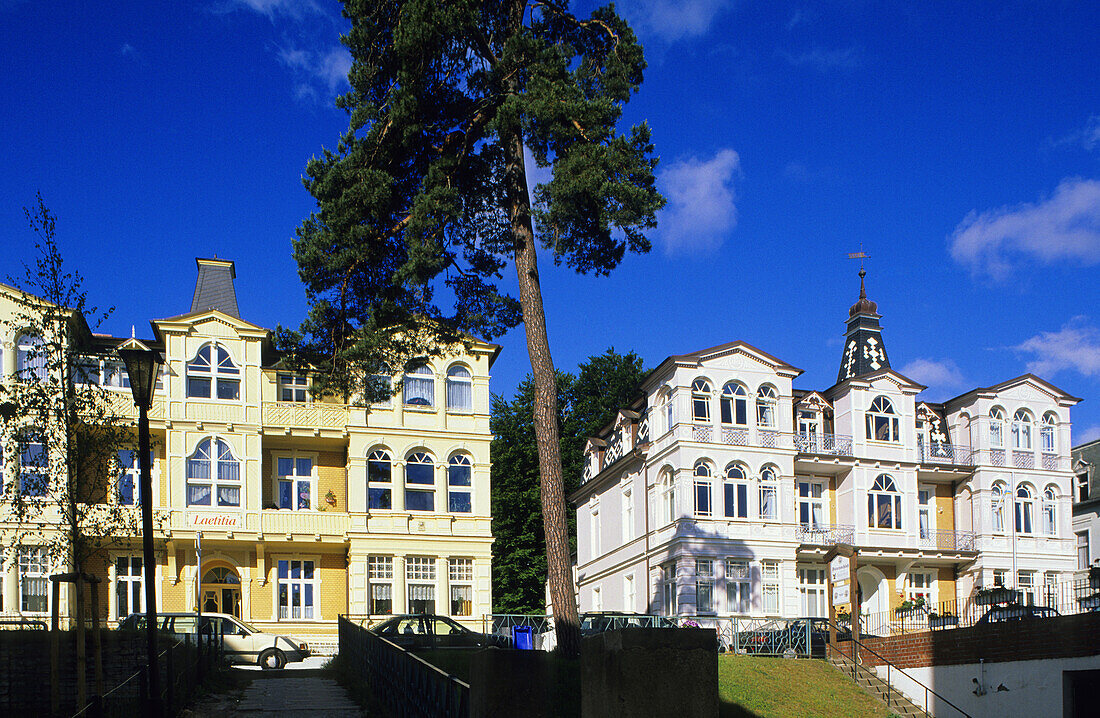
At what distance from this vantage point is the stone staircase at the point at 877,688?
27.5 meters

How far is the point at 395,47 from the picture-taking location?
1845 cm

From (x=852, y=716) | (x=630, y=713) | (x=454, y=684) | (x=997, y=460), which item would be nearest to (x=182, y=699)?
(x=454, y=684)

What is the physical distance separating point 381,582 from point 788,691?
49.7 feet

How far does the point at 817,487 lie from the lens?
43.2 m

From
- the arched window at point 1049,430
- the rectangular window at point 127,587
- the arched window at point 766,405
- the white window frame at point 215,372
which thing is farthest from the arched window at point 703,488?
the rectangular window at point 127,587

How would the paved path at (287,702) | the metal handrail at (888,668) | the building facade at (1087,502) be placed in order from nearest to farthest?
the paved path at (287,702)
the metal handrail at (888,668)
the building facade at (1087,502)

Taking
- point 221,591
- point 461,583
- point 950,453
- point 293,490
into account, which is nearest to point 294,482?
point 293,490

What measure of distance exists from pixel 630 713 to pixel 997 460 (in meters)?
43.2

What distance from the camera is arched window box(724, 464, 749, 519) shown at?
130 feet

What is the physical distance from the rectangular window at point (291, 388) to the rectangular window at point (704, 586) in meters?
14.9

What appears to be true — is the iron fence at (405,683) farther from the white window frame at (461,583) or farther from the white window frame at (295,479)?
the white window frame at (295,479)

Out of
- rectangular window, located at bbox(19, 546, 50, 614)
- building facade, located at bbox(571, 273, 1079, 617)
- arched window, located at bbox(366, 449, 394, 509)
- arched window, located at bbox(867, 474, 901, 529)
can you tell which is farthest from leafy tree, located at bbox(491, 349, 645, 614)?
rectangular window, located at bbox(19, 546, 50, 614)

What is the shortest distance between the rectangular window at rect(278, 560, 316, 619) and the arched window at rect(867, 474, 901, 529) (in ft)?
68.9

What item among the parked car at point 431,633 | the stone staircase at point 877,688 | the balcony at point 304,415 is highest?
the balcony at point 304,415
